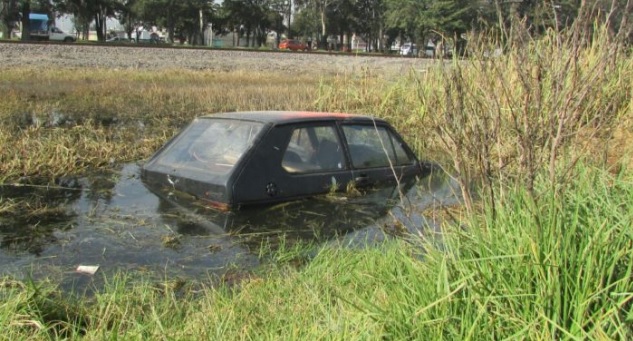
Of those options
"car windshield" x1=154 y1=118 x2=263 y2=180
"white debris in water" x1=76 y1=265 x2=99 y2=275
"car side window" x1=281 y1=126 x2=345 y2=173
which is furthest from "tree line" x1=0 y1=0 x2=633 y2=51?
"white debris in water" x1=76 y1=265 x2=99 y2=275

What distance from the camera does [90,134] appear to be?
1009 centimetres

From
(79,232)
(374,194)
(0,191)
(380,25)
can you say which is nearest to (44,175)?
(0,191)

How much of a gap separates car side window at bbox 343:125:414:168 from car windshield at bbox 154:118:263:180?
124 cm

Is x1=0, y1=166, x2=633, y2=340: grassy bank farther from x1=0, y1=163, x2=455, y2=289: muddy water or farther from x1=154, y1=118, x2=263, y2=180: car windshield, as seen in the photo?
x1=154, y1=118, x2=263, y2=180: car windshield

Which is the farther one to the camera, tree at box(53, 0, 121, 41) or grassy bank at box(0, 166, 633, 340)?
tree at box(53, 0, 121, 41)

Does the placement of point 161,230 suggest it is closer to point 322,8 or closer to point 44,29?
point 44,29

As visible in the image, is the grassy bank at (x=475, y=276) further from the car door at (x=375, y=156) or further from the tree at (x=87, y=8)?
the tree at (x=87, y=8)

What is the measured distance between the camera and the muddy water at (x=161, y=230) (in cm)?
483

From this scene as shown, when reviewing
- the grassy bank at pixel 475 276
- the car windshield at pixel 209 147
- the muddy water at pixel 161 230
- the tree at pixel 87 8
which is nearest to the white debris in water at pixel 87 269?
the muddy water at pixel 161 230

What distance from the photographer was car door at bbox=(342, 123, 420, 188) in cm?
700

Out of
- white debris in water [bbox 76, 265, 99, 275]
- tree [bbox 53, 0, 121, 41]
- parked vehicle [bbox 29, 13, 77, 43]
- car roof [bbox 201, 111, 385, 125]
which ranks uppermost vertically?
tree [bbox 53, 0, 121, 41]

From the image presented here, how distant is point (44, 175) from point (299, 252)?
3873mm

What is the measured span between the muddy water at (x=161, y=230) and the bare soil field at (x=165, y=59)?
1613 cm

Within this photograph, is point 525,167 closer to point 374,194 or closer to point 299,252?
point 299,252
